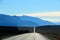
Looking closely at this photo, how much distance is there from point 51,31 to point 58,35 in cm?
195

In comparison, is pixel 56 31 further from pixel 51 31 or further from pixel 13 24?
pixel 13 24

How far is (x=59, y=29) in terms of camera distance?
85.2 ft

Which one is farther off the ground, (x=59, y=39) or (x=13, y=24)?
(x=13, y=24)

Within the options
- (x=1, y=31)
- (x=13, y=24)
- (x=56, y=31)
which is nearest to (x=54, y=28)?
(x=56, y=31)

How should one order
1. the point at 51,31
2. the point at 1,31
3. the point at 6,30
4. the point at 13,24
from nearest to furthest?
the point at 13,24 < the point at 51,31 < the point at 1,31 < the point at 6,30

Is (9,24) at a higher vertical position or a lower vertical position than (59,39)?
higher

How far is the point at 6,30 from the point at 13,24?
30.6ft

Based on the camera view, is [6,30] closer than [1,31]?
No

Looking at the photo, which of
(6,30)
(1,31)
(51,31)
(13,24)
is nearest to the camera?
(13,24)

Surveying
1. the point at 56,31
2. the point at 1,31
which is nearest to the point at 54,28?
the point at 56,31

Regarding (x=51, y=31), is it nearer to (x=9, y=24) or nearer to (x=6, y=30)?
(x=9, y=24)

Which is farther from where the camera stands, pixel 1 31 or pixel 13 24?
pixel 1 31

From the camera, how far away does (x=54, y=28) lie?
26.6 m

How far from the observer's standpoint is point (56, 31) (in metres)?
26.8
